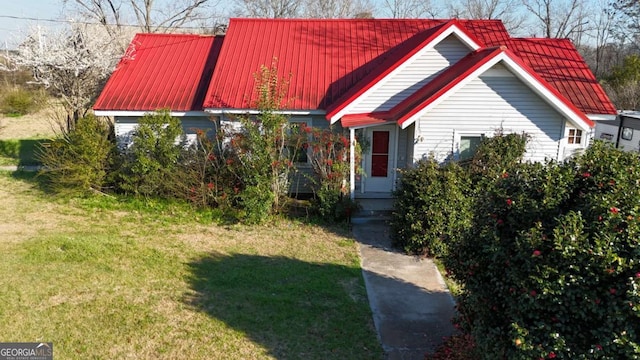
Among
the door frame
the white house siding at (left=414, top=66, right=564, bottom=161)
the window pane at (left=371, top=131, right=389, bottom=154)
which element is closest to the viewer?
the white house siding at (left=414, top=66, right=564, bottom=161)

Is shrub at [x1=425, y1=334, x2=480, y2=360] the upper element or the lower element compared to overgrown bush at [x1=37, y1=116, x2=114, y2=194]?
lower

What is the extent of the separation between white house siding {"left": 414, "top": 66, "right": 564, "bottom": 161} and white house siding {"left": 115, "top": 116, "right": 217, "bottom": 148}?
6740mm

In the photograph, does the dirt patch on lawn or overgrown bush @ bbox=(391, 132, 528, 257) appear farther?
the dirt patch on lawn

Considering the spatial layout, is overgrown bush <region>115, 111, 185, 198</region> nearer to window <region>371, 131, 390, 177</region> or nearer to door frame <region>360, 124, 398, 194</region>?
door frame <region>360, 124, 398, 194</region>

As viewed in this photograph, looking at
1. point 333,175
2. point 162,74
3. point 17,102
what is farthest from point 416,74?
point 17,102

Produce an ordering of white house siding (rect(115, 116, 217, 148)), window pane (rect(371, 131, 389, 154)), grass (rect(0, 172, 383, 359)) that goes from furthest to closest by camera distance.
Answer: white house siding (rect(115, 116, 217, 148)) → window pane (rect(371, 131, 389, 154)) → grass (rect(0, 172, 383, 359))

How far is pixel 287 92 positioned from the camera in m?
13.9

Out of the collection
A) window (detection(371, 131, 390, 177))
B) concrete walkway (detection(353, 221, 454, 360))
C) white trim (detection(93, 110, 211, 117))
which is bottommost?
concrete walkway (detection(353, 221, 454, 360))

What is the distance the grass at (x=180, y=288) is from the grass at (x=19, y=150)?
876 centimetres

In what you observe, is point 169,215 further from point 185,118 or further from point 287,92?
point 287,92

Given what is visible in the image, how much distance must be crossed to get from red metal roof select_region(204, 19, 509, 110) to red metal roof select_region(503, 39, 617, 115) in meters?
1.08

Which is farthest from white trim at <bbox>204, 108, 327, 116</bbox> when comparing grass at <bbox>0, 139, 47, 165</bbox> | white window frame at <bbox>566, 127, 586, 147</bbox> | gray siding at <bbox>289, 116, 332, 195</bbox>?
grass at <bbox>0, 139, 47, 165</bbox>

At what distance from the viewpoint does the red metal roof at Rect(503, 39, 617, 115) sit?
1330 cm

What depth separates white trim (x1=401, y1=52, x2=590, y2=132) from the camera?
35.4 feet
